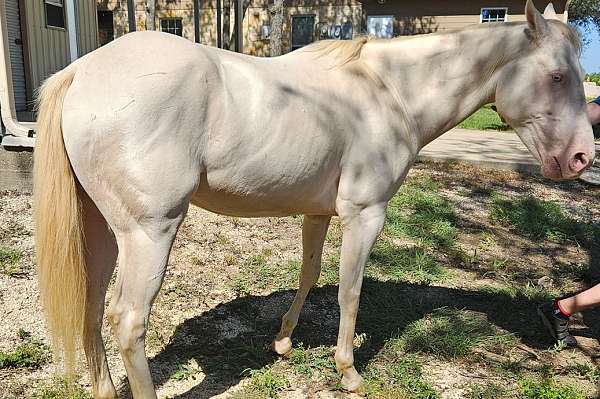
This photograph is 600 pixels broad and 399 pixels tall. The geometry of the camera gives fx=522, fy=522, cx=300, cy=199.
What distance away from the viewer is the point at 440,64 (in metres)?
2.61

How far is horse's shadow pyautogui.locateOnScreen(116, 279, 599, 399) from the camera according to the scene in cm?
289

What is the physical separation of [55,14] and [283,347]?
868 cm

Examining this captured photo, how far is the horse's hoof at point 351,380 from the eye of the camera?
2.70 m

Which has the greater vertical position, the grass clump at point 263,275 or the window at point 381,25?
the window at point 381,25

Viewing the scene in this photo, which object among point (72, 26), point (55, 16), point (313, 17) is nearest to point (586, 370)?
point (72, 26)

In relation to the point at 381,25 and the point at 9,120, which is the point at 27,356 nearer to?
the point at 9,120

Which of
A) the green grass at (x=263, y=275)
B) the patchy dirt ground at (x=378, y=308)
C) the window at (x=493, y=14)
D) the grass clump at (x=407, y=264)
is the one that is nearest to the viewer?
the patchy dirt ground at (x=378, y=308)

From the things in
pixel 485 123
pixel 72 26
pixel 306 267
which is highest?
pixel 72 26

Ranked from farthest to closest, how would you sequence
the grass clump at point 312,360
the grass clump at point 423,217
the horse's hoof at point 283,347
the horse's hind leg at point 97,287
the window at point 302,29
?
the window at point 302,29 → the grass clump at point 423,217 → the horse's hoof at point 283,347 → the grass clump at point 312,360 → the horse's hind leg at point 97,287

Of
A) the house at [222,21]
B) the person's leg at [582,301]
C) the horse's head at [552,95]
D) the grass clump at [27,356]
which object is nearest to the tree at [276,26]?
the house at [222,21]

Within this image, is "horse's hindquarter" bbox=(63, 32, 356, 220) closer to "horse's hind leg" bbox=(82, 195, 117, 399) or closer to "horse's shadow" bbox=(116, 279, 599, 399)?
"horse's hind leg" bbox=(82, 195, 117, 399)

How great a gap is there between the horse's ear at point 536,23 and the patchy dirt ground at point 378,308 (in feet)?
5.88

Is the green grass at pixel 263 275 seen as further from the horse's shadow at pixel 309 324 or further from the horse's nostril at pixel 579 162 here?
the horse's nostril at pixel 579 162

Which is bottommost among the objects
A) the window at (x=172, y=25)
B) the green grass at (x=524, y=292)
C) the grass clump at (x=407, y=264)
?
the grass clump at (x=407, y=264)
